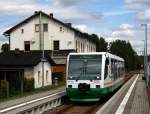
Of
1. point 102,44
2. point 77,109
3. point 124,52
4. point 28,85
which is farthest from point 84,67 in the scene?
point 102,44

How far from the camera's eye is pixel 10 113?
682 inches

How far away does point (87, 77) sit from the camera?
24.1 metres

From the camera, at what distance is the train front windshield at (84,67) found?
24.2 meters

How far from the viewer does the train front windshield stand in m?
24.2

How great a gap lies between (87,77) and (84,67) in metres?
0.78

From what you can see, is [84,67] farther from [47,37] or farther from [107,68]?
[47,37]

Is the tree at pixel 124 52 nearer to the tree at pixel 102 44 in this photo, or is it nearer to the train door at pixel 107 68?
the tree at pixel 102 44

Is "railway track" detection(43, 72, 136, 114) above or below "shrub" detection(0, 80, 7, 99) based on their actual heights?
below

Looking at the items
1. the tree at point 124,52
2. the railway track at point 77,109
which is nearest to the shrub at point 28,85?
the railway track at point 77,109

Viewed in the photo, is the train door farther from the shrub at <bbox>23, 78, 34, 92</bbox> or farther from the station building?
the station building

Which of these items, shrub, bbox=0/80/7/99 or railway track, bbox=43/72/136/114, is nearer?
railway track, bbox=43/72/136/114

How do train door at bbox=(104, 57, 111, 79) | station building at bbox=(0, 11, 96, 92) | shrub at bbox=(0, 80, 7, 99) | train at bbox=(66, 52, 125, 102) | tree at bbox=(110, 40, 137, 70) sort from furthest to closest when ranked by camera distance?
tree at bbox=(110, 40, 137, 70) → station building at bbox=(0, 11, 96, 92) → shrub at bbox=(0, 80, 7, 99) → train door at bbox=(104, 57, 111, 79) → train at bbox=(66, 52, 125, 102)

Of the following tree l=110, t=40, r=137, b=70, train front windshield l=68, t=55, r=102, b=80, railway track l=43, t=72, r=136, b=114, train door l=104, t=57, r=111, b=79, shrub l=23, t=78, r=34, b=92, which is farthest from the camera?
tree l=110, t=40, r=137, b=70

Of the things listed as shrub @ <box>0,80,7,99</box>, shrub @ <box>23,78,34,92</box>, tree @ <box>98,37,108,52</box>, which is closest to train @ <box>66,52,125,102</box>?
shrub @ <box>0,80,7,99</box>
